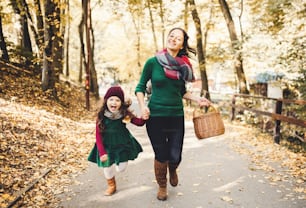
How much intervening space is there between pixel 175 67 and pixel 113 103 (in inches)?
35.7

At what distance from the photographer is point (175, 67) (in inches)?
153

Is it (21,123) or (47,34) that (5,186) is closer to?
(21,123)

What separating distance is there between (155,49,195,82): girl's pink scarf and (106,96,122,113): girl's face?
0.74 meters

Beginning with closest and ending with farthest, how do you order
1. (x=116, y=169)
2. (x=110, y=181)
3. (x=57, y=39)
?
(x=116, y=169)
(x=110, y=181)
(x=57, y=39)

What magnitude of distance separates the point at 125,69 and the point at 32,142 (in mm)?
28826

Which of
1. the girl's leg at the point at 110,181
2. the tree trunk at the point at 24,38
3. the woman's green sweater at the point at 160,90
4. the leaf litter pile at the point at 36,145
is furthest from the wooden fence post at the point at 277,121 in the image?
the tree trunk at the point at 24,38

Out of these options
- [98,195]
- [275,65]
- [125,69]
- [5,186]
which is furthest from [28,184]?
[125,69]

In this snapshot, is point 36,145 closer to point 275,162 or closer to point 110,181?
point 110,181

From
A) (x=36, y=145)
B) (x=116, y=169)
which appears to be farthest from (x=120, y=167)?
(x=36, y=145)

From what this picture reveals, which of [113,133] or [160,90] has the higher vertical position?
[160,90]

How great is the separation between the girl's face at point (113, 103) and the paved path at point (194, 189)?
1178mm

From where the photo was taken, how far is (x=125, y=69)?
34938 millimetres

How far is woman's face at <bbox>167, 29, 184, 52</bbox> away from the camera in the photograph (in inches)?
154

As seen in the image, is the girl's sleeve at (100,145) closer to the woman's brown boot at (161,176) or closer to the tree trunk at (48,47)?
the woman's brown boot at (161,176)
